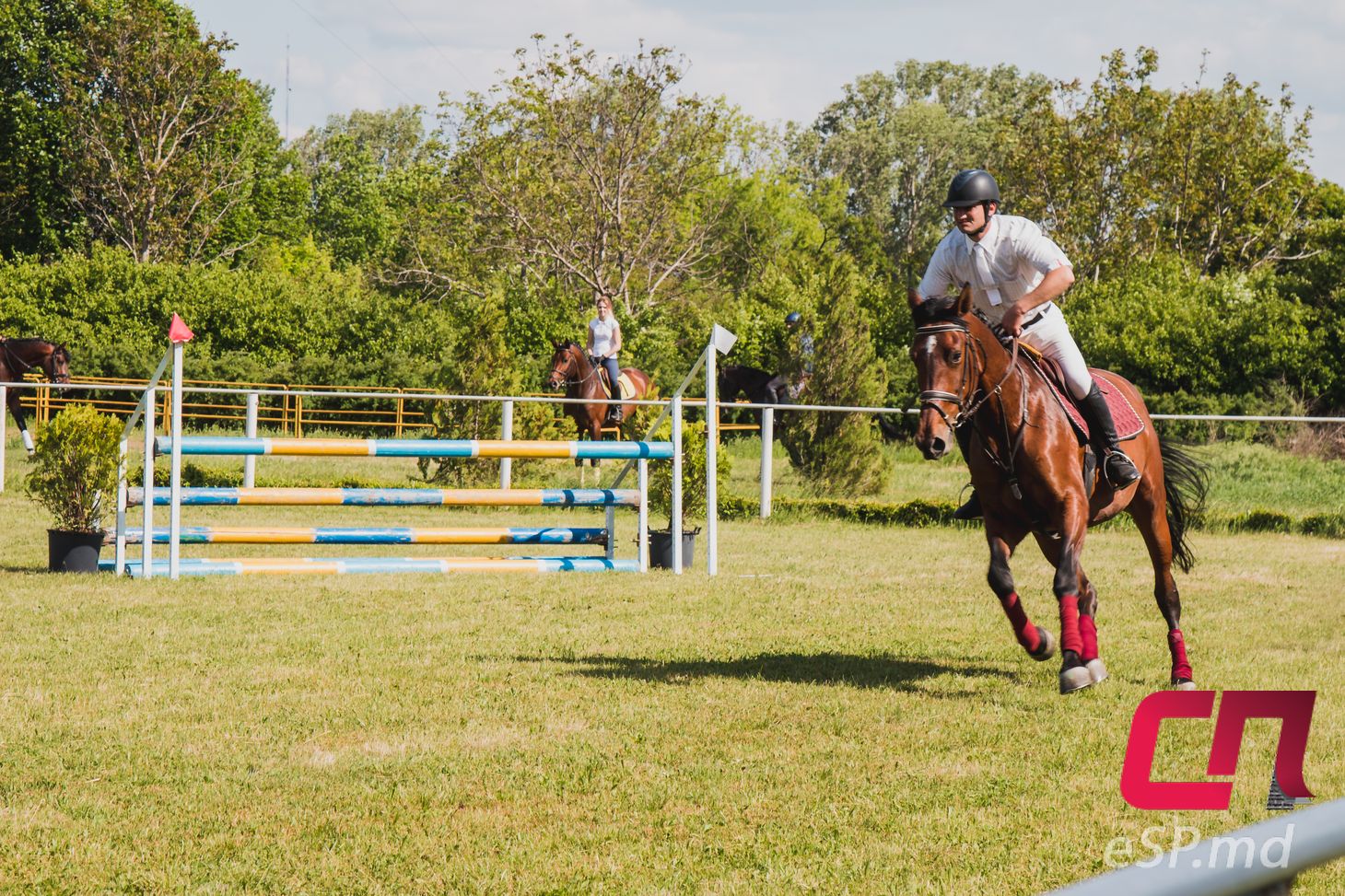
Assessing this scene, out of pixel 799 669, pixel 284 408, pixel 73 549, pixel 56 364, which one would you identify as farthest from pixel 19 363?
pixel 799 669

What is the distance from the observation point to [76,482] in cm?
1105

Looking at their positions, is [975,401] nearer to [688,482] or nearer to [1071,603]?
[1071,603]

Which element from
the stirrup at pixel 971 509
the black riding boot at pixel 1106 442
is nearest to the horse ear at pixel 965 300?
the black riding boot at pixel 1106 442

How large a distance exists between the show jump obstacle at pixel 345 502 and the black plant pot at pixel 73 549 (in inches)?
8.0

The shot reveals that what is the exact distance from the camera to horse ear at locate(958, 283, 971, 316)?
6.53 metres

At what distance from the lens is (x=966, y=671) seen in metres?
7.30

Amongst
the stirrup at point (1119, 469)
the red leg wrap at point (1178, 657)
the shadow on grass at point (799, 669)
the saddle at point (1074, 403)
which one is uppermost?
the saddle at point (1074, 403)

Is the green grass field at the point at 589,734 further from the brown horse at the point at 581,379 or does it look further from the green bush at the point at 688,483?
the brown horse at the point at 581,379

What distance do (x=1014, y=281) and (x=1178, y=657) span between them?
6.89 ft

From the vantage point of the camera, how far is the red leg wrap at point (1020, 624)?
6.84 meters

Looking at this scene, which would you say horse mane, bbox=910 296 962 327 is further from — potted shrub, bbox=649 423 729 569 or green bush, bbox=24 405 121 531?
green bush, bbox=24 405 121 531

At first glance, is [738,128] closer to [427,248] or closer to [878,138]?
[427,248]

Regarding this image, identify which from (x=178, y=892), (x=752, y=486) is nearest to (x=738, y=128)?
(x=752, y=486)

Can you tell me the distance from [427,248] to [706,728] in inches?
1687
